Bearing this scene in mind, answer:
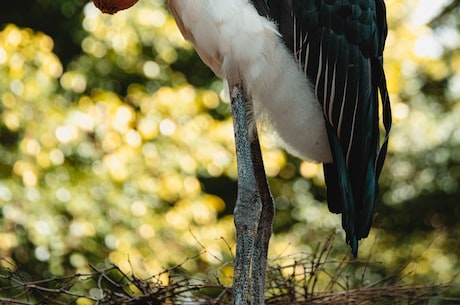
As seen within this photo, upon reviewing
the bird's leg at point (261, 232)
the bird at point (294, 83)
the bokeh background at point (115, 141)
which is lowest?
the bird's leg at point (261, 232)

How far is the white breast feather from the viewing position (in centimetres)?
216

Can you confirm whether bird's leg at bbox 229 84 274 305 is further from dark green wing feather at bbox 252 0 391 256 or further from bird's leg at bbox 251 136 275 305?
dark green wing feather at bbox 252 0 391 256

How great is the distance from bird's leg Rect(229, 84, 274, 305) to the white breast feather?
6cm

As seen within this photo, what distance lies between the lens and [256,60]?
222cm

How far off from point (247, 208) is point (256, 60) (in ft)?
1.28

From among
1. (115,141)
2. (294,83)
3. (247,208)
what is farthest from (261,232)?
(115,141)

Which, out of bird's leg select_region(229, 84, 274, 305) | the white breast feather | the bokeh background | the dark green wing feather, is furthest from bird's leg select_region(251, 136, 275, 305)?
the bokeh background

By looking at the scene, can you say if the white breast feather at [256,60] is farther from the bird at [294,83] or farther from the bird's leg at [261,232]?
the bird's leg at [261,232]

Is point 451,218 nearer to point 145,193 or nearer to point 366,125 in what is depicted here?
point 145,193

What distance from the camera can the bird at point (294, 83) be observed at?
2.19 m

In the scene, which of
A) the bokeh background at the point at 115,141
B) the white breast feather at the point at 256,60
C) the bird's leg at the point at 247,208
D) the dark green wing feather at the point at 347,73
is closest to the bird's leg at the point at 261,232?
the bird's leg at the point at 247,208

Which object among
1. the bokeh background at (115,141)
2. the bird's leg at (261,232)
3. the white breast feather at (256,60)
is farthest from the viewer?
the bokeh background at (115,141)

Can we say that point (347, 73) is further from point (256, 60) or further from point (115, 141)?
point (115, 141)

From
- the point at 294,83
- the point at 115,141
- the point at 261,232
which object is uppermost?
the point at 115,141
